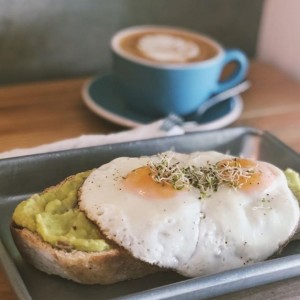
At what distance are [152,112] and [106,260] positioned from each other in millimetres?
391

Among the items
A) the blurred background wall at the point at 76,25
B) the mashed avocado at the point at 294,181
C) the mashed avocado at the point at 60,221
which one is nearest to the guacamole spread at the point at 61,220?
the mashed avocado at the point at 60,221

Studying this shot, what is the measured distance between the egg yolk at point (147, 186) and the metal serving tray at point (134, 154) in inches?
3.1

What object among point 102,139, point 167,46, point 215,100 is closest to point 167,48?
point 167,46

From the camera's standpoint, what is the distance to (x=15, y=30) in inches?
39.6

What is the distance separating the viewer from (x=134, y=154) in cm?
76

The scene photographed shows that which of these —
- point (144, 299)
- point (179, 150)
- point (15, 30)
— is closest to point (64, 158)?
point (179, 150)

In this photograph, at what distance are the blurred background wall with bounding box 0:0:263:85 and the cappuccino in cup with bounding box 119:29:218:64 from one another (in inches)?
4.3

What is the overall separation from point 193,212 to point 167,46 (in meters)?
0.43

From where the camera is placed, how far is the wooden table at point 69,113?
34.8 inches

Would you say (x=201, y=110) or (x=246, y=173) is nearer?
(x=246, y=173)

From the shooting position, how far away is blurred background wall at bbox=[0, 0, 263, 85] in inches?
39.8

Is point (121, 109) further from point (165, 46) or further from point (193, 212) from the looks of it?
point (193, 212)

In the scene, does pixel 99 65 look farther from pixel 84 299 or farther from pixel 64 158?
pixel 84 299

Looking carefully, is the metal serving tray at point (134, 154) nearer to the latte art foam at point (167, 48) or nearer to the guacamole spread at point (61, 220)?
the guacamole spread at point (61, 220)
